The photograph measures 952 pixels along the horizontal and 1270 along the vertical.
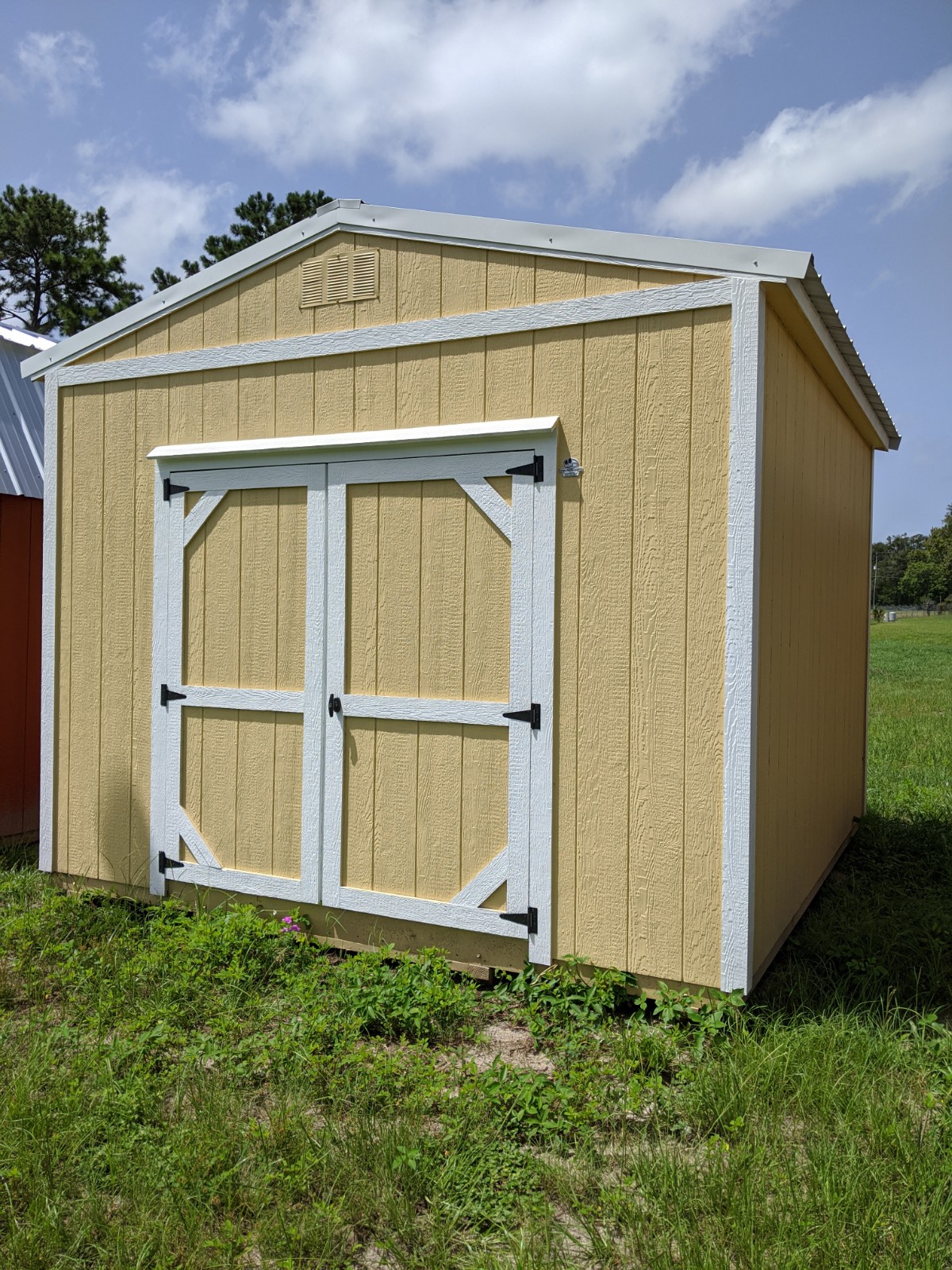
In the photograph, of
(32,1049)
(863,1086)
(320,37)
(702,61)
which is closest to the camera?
(863,1086)

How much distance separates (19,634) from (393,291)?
388cm

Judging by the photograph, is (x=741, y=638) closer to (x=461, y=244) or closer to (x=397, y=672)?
(x=397, y=672)

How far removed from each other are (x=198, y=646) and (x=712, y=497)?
103 inches

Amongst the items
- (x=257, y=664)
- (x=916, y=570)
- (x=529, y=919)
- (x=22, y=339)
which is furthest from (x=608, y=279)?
(x=916, y=570)

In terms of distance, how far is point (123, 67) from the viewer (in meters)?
6.27

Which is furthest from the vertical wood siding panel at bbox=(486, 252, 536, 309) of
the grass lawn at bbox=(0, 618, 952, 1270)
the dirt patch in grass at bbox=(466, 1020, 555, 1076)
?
the dirt patch in grass at bbox=(466, 1020, 555, 1076)

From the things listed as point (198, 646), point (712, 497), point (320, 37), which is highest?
point (320, 37)

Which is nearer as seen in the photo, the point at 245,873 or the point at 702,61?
the point at 245,873

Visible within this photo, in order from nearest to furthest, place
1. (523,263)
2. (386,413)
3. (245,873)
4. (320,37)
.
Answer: (523,263) < (386,413) < (245,873) < (320,37)

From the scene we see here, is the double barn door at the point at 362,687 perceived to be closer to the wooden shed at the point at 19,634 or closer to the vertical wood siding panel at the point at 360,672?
the vertical wood siding panel at the point at 360,672

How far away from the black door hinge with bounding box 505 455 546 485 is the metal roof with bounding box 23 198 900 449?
2.71 ft

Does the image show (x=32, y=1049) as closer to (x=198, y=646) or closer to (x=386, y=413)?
(x=198, y=646)

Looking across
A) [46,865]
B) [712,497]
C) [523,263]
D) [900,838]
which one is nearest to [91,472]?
[46,865]

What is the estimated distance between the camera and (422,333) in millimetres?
3953
